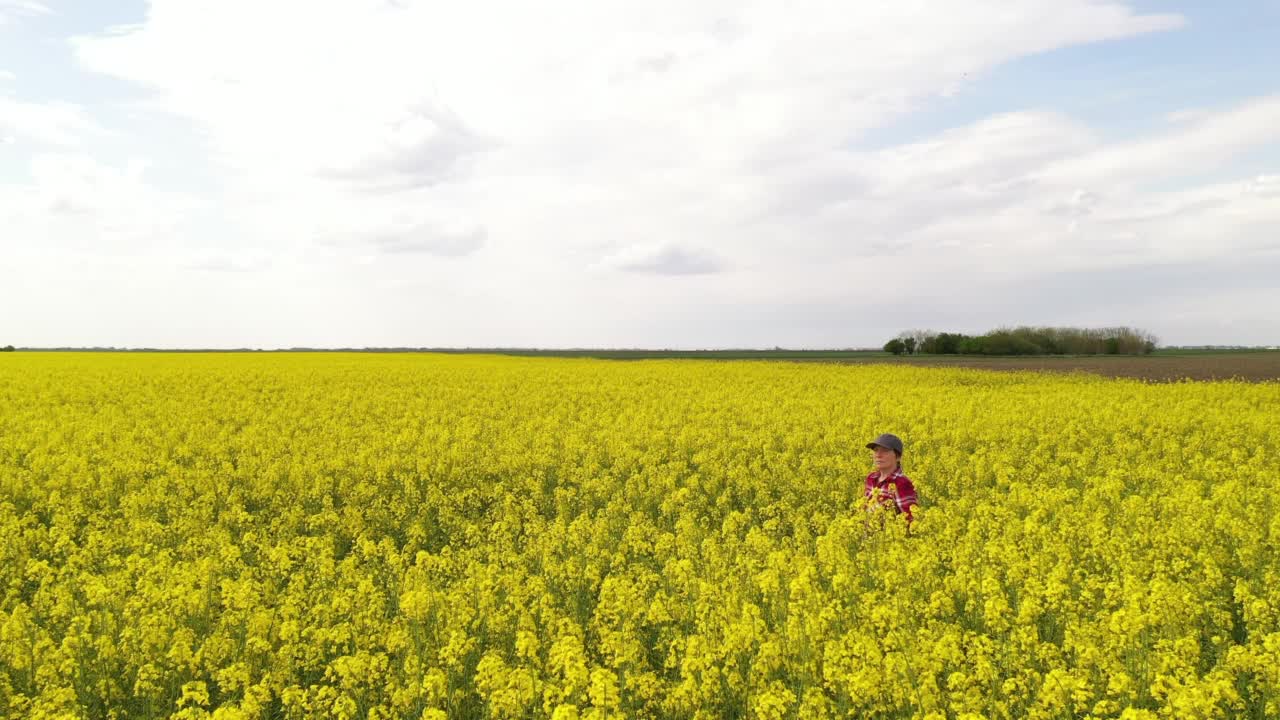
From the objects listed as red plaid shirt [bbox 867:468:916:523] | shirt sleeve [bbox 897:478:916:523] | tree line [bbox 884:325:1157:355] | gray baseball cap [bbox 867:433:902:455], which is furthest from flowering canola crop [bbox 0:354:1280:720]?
tree line [bbox 884:325:1157:355]

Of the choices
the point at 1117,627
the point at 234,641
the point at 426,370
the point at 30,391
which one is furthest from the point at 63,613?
the point at 426,370

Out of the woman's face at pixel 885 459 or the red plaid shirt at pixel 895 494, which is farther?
the red plaid shirt at pixel 895 494

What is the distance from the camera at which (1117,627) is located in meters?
4.83

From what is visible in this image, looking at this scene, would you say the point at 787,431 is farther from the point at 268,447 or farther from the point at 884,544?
the point at 268,447

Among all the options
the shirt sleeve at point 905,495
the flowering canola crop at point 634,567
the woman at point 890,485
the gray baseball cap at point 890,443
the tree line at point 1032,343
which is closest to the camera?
the flowering canola crop at point 634,567

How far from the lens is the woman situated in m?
7.90

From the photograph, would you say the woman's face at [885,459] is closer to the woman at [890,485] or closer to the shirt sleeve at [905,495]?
the woman at [890,485]

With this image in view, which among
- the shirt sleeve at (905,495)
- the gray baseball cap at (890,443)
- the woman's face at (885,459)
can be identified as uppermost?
the gray baseball cap at (890,443)

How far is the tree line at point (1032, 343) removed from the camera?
239 ft

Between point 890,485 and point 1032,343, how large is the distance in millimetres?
74929

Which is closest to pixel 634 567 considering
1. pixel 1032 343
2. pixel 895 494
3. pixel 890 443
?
pixel 890 443

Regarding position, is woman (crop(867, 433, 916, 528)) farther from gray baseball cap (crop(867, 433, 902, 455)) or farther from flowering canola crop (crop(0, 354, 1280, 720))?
flowering canola crop (crop(0, 354, 1280, 720))

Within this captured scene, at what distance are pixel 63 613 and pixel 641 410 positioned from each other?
12.6 meters

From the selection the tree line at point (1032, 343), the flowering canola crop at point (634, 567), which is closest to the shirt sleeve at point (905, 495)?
the flowering canola crop at point (634, 567)
